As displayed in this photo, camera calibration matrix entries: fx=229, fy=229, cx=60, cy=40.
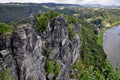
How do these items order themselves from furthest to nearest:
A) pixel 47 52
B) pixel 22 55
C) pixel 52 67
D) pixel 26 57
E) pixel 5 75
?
pixel 47 52, pixel 52 67, pixel 26 57, pixel 22 55, pixel 5 75

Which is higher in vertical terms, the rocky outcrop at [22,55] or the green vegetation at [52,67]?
the rocky outcrop at [22,55]

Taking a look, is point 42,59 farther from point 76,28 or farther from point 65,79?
point 76,28

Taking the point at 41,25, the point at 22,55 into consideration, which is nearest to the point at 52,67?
the point at 22,55

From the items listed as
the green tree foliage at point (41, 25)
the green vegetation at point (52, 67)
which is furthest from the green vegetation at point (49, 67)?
the green tree foliage at point (41, 25)

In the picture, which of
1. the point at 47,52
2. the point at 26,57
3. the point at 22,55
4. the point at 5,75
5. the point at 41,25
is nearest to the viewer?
the point at 5,75

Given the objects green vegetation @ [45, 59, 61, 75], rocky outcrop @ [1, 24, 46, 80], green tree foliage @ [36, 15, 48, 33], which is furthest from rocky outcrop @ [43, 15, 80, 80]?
rocky outcrop @ [1, 24, 46, 80]

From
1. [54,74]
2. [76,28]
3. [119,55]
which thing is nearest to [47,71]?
[54,74]

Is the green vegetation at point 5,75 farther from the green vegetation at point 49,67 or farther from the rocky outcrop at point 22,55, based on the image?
the green vegetation at point 49,67

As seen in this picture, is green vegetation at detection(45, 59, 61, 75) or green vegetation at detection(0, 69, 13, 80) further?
green vegetation at detection(45, 59, 61, 75)

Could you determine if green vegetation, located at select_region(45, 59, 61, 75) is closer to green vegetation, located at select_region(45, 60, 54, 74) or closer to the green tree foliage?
green vegetation, located at select_region(45, 60, 54, 74)

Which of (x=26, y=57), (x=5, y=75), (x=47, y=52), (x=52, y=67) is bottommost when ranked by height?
(x=52, y=67)

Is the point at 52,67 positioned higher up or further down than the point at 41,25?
further down

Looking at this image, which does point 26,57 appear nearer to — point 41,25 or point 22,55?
point 22,55
